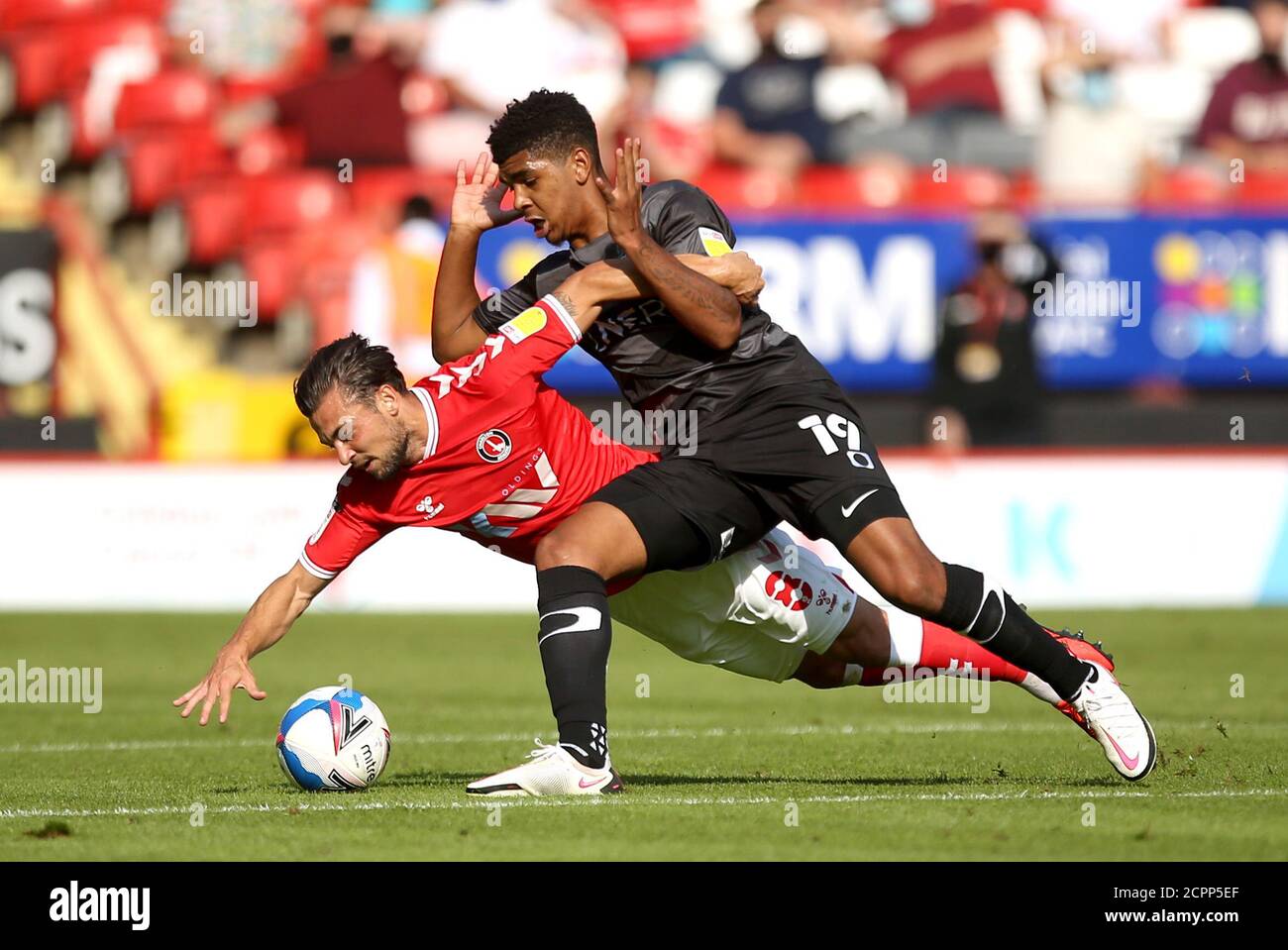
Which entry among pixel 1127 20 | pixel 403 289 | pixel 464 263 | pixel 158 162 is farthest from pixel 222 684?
pixel 1127 20

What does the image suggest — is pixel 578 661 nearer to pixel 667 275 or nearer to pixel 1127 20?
pixel 667 275

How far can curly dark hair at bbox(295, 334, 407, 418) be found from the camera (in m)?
6.58

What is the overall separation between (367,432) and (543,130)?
4.10ft

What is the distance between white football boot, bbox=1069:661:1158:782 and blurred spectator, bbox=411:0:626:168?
12.2m

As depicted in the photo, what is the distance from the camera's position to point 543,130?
22.9 ft

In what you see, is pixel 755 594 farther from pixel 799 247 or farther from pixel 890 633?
pixel 799 247

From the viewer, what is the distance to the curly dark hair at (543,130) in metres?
6.99

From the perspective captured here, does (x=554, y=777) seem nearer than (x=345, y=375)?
Yes

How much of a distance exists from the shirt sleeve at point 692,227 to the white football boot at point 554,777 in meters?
1.76

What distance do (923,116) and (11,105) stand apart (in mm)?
8473

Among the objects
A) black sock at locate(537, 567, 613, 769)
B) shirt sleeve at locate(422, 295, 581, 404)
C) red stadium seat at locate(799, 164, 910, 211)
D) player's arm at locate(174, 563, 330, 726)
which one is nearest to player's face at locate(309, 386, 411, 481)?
shirt sleeve at locate(422, 295, 581, 404)

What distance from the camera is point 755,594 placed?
7145mm

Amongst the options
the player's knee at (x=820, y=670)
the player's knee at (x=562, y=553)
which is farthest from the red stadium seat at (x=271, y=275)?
the player's knee at (x=562, y=553)

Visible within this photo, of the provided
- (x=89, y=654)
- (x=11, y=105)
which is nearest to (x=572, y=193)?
(x=89, y=654)
